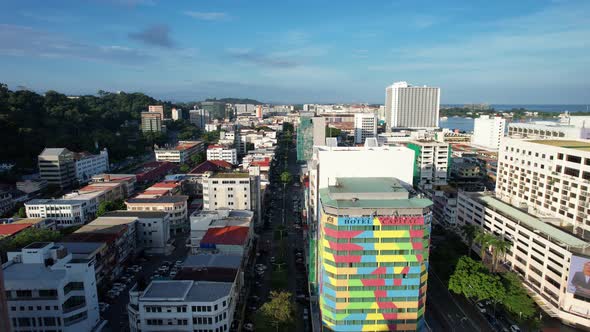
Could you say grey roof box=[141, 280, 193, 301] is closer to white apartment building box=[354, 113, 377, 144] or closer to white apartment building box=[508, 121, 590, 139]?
white apartment building box=[508, 121, 590, 139]

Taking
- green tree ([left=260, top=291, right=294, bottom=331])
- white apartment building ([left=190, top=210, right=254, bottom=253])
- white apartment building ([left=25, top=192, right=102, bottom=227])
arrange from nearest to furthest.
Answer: green tree ([left=260, top=291, right=294, bottom=331]), white apartment building ([left=190, top=210, right=254, bottom=253]), white apartment building ([left=25, top=192, right=102, bottom=227])

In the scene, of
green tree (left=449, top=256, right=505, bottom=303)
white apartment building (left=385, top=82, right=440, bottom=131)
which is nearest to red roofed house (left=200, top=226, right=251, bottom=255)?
green tree (left=449, top=256, right=505, bottom=303)

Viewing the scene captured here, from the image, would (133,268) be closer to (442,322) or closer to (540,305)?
(442,322)

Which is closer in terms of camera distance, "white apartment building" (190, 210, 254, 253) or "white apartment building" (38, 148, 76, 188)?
"white apartment building" (190, 210, 254, 253)

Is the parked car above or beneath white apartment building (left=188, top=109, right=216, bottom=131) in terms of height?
beneath

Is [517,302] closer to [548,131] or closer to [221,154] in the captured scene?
[548,131]

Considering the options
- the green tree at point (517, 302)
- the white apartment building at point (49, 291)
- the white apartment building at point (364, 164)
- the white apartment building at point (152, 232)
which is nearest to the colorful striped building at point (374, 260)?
the white apartment building at point (364, 164)


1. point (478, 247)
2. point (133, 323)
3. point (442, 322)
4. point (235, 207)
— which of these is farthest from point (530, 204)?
point (133, 323)

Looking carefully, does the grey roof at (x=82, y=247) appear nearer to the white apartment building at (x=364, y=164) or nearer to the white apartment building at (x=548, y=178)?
the white apartment building at (x=364, y=164)
